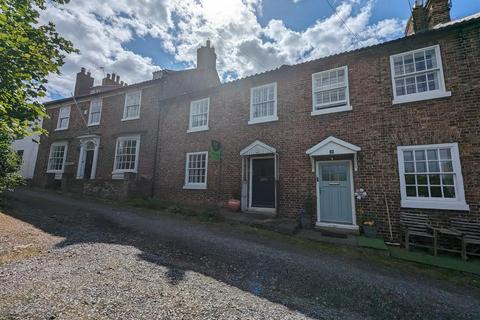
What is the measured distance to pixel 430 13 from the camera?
10.7m

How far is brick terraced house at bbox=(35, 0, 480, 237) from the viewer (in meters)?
7.16

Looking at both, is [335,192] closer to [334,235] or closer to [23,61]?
[334,235]

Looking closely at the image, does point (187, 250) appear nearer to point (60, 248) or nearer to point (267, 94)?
point (60, 248)

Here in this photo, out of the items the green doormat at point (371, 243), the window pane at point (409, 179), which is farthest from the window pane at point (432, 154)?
the green doormat at point (371, 243)

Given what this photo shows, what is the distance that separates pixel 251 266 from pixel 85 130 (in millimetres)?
18333

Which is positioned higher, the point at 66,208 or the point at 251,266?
the point at 66,208

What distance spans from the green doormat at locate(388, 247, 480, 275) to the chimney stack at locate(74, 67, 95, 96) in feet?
84.7

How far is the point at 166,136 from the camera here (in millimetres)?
13922

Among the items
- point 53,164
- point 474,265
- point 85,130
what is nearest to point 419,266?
point 474,265

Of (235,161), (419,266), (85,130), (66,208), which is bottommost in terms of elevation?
(419,266)

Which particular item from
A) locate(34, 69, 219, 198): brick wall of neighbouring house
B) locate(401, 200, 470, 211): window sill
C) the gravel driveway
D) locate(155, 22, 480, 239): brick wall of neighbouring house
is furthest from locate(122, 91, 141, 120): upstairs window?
locate(401, 200, 470, 211): window sill

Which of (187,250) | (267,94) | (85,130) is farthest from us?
(85,130)

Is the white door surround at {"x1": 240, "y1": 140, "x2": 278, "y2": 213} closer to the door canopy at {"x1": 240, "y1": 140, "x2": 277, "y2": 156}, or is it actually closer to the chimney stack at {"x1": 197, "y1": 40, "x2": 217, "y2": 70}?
the door canopy at {"x1": 240, "y1": 140, "x2": 277, "y2": 156}

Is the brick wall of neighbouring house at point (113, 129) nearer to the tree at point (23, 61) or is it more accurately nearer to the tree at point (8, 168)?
the tree at point (8, 168)
